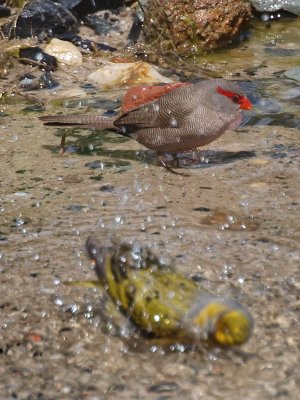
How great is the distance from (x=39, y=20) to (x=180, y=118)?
3.36 meters

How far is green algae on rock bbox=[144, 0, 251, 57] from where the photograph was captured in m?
9.09

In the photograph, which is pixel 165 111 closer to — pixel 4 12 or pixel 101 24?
pixel 101 24

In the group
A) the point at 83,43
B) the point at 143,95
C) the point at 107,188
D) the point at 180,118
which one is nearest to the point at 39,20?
the point at 83,43

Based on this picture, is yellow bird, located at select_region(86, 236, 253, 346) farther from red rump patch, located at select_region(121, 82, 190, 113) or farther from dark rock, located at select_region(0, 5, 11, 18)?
dark rock, located at select_region(0, 5, 11, 18)

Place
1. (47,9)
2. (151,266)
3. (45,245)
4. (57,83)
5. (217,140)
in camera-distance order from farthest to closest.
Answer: (47,9) < (57,83) < (217,140) < (45,245) < (151,266)

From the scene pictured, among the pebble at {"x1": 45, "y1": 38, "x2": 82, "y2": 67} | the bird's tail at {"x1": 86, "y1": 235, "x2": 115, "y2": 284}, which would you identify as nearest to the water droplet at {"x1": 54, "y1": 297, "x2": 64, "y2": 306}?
the bird's tail at {"x1": 86, "y1": 235, "x2": 115, "y2": 284}

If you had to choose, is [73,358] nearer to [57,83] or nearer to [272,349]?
[272,349]

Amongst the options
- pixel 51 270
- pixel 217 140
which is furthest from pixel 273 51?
pixel 51 270

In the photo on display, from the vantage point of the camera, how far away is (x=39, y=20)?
901 centimetres

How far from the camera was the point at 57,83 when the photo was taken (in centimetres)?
816

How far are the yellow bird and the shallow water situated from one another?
108 millimetres

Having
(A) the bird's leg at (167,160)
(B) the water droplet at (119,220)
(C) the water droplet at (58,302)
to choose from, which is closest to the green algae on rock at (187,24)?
(A) the bird's leg at (167,160)

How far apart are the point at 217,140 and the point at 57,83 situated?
1.99 m

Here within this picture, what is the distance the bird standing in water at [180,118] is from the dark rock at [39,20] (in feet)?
9.26
